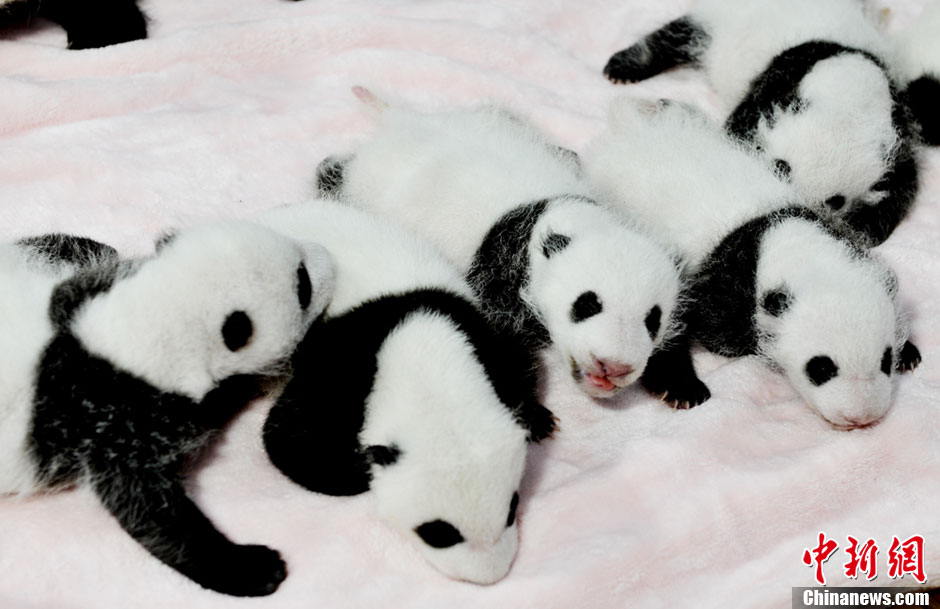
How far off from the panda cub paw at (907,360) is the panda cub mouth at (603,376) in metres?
0.98

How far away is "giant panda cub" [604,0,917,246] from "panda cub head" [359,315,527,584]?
168 centimetres

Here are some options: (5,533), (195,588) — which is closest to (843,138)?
(195,588)

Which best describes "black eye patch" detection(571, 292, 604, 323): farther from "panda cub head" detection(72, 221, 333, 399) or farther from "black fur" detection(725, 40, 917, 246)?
"black fur" detection(725, 40, 917, 246)

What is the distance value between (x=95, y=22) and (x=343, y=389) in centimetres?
265

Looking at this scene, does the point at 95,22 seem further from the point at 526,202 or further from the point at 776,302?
the point at 776,302

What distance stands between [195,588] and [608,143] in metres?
2.29

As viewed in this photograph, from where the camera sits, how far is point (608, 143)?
378 centimetres

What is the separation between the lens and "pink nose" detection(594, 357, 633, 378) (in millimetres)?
2762

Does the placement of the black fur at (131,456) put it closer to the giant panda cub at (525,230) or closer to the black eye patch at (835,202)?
the giant panda cub at (525,230)

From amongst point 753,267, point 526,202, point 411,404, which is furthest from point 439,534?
point 753,267

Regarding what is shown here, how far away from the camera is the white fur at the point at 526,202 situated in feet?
9.21

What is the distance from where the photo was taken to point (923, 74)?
163 inches

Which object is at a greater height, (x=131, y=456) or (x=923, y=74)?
(x=923, y=74)

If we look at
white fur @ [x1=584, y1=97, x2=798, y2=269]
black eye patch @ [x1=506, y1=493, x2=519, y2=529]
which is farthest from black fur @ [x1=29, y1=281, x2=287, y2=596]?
white fur @ [x1=584, y1=97, x2=798, y2=269]
